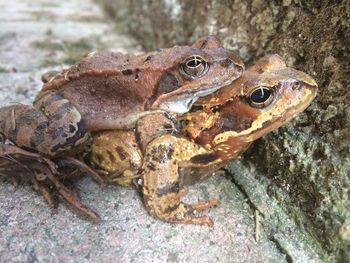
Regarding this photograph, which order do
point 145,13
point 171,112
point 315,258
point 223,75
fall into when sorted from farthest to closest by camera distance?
point 145,13
point 171,112
point 223,75
point 315,258

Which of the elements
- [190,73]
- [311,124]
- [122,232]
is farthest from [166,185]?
[311,124]

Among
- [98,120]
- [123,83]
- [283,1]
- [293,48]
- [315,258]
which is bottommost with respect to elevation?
[315,258]

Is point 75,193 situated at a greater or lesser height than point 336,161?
lesser

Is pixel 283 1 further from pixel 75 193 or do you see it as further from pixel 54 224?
pixel 54 224

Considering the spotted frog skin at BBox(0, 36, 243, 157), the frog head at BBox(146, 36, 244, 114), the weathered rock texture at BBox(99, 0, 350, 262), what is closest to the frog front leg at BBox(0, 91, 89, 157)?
the spotted frog skin at BBox(0, 36, 243, 157)

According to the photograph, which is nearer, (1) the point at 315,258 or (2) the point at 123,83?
(1) the point at 315,258

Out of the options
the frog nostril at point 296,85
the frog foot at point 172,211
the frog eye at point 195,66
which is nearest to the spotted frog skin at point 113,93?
the frog eye at point 195,66

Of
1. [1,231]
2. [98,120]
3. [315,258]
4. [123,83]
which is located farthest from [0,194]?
[315,258]
